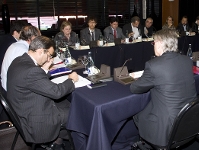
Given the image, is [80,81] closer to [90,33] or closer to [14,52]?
[14,52]

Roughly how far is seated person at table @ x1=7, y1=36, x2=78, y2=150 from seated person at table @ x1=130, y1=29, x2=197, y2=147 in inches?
24.6

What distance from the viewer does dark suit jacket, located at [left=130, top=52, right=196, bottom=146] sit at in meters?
1.58

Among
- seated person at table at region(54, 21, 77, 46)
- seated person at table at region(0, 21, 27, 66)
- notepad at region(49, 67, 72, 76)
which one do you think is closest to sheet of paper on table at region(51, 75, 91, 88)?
notepad at region(49, 67, 72, 76)

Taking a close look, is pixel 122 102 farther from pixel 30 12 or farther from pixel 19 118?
pixel 30 12

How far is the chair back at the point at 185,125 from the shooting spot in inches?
57.3

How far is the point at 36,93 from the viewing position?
1.68 m

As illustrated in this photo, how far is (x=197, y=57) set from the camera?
9.46ft

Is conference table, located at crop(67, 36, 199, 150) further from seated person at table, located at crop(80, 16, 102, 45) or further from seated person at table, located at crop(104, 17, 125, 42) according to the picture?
seated person at table, located at crop(104, 17, 125, 42)

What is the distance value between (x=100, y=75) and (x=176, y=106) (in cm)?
85

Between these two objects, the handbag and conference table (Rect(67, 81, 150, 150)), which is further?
the handbag

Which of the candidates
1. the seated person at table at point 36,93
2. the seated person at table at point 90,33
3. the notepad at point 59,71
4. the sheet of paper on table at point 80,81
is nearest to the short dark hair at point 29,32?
the notepad at point 59,71

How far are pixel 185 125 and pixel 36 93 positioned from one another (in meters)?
1.04

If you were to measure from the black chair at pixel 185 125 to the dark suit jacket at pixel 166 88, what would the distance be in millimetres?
68

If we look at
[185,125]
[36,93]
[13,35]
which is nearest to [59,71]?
[36,93]
